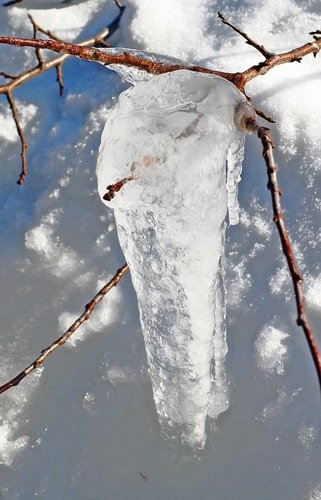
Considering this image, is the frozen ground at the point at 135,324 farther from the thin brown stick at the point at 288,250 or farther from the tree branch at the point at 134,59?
the thin brown stick at the point at 288,250

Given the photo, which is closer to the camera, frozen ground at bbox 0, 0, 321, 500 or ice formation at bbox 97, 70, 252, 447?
ice formation at bbox 97, 70, 252, 447

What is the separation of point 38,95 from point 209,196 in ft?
3.49

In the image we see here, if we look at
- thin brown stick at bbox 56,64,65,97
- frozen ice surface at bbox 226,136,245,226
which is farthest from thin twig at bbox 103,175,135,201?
thin brown stick at bbox 56,64,65,97

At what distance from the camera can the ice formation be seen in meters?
1.14

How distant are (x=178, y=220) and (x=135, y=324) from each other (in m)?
0.59

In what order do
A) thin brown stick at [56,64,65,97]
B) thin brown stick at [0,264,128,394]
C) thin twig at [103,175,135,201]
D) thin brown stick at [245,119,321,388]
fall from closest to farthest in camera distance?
thin brown stick at [245,119,321,388]
thin twig at [103,175,135,201]
thin brown stick at [0,264,128,394]
thin brown stick at [56,64,65,97]

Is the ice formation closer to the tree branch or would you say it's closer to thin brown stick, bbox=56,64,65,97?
the tree branch

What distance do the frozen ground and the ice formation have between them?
0.29ft

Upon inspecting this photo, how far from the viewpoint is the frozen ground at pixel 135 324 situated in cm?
166

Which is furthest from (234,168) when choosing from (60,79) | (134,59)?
(60,79)

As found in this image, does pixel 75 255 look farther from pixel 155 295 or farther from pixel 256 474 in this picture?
pixel 256 474

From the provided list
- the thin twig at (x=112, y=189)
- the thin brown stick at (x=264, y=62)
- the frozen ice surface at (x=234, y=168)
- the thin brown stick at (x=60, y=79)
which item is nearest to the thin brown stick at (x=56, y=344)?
the frozen ice surface at (x=234, y=168)

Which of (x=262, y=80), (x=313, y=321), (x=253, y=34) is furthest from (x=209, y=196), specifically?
(x=253, y=34)

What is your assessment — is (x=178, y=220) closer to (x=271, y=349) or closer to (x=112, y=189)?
(x=112, y=189)
